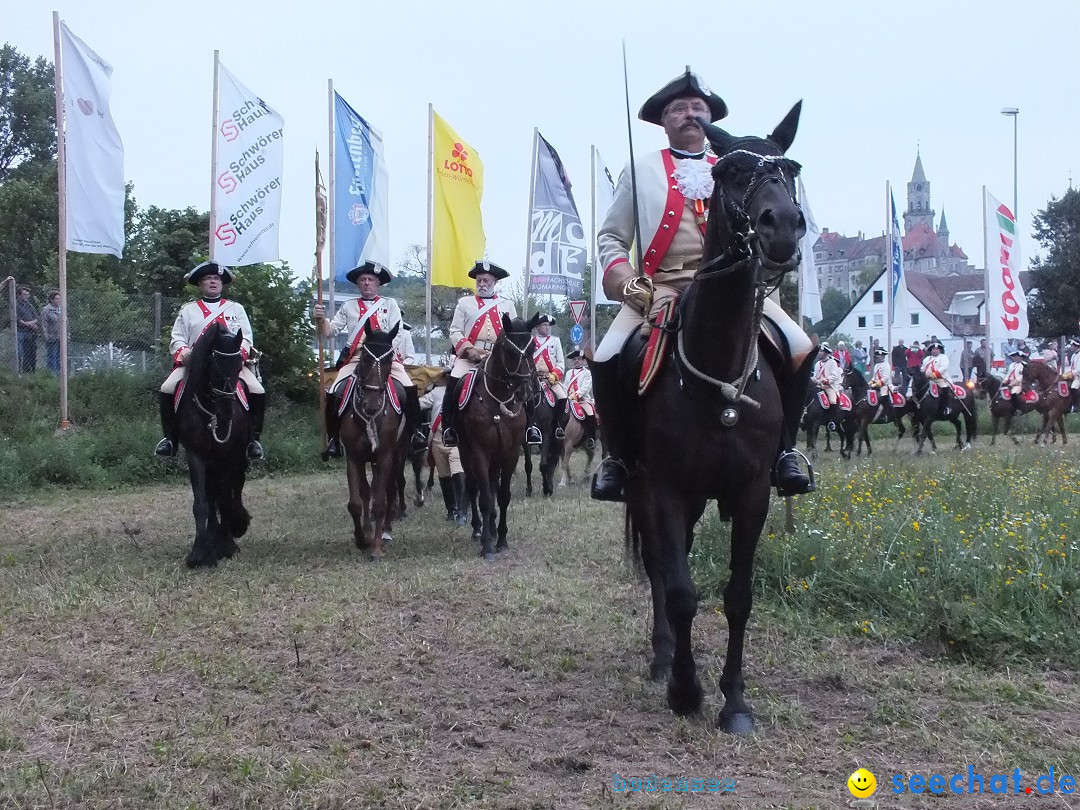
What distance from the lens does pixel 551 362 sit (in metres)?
15.5

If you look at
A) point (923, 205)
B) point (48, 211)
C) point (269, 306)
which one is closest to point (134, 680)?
point (269, 306)

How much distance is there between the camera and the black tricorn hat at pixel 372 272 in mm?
11469

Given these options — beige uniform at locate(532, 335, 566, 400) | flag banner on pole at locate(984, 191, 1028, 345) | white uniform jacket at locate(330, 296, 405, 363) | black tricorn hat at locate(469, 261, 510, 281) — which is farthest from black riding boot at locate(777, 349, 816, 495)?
flag banner on pole at locate(984, 191, 1028, 345)

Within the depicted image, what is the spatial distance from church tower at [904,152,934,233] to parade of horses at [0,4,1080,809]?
161 m

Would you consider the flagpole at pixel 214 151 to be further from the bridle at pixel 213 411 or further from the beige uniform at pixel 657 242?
the beige uniform at pixel 657 242

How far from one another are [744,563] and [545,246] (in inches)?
718

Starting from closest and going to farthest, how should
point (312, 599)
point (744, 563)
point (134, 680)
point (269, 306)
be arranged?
point (744, 563) < point (134, 680) < point (312, 599) < point (269, 306)

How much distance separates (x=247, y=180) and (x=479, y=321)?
7226 mm

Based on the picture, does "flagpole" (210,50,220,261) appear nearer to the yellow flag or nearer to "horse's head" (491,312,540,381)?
the yellow flag

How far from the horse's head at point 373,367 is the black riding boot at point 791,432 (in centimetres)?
515

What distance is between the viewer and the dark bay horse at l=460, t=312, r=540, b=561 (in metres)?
10.5

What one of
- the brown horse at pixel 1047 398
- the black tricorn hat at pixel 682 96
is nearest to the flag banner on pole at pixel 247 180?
the black tricorn hat at pixel 682 96

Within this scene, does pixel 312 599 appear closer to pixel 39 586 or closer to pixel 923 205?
pixel 39 586

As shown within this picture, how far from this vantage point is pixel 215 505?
34.1 ft
